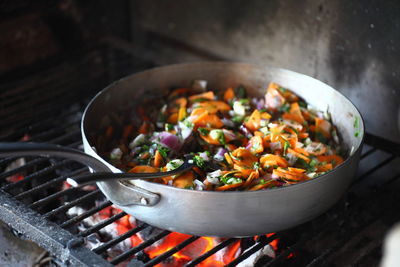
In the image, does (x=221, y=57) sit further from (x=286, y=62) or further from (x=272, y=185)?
(x=272, y=185)

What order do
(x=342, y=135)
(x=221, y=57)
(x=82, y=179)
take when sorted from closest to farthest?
(x=82, y=179), (x=342, y=135), (x=221, y=57)

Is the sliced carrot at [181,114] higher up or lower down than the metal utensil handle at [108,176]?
lower down

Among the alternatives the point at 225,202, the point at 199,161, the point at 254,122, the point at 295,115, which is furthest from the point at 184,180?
the point at 295,115

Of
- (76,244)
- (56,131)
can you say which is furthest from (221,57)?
(76,244)

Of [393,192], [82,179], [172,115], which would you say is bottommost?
[393,192]

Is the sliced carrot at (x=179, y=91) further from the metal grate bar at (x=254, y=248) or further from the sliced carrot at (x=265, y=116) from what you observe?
the metal grate bar at (x=254, y=248)

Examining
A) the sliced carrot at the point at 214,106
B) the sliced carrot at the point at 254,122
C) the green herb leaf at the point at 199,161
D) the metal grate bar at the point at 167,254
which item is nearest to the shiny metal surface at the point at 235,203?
the metal grate bar at the point at 167,254
